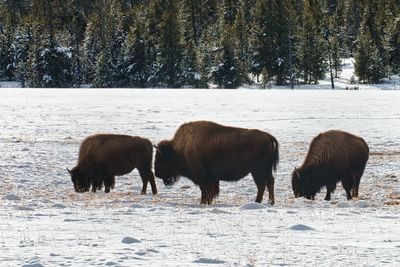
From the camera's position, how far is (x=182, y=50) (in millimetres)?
91312

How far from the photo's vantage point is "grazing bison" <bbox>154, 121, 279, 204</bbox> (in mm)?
12719

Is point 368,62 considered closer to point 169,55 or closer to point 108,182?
point 169,55

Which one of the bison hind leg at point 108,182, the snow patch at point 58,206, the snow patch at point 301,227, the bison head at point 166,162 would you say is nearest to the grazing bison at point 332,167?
the bison head at point 166,162

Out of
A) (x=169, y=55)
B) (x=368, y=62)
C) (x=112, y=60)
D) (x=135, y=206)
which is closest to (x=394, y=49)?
(x=368, y=62)

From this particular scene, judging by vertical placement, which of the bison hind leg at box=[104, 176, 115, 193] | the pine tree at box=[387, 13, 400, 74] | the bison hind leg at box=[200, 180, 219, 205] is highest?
the pine tree at box=[387, 13, 400, 74]

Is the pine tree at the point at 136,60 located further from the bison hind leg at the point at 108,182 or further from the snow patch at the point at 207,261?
the snow patch at the point at 207,261

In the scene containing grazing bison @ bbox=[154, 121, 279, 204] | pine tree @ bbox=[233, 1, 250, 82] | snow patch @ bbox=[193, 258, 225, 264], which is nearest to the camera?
snow patch @ bbox=[193, 258, 225, 264]

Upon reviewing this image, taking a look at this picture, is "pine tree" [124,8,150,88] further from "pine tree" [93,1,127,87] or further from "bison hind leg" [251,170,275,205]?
"bison hind leg" [251,170,275,205]

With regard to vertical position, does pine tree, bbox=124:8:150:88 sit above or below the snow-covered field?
above

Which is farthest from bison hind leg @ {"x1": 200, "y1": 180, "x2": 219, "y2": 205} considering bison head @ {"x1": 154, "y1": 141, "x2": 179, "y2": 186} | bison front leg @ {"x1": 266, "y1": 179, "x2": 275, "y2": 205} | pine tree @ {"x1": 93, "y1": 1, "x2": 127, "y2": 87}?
pine tree @ {"x1": 93, "y1": 1, "x2": 127, "y2": 87}

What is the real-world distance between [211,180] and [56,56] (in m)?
75.8

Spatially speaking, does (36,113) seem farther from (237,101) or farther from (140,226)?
(140,226)

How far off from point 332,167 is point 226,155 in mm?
2647

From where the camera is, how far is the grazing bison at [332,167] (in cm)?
1425
